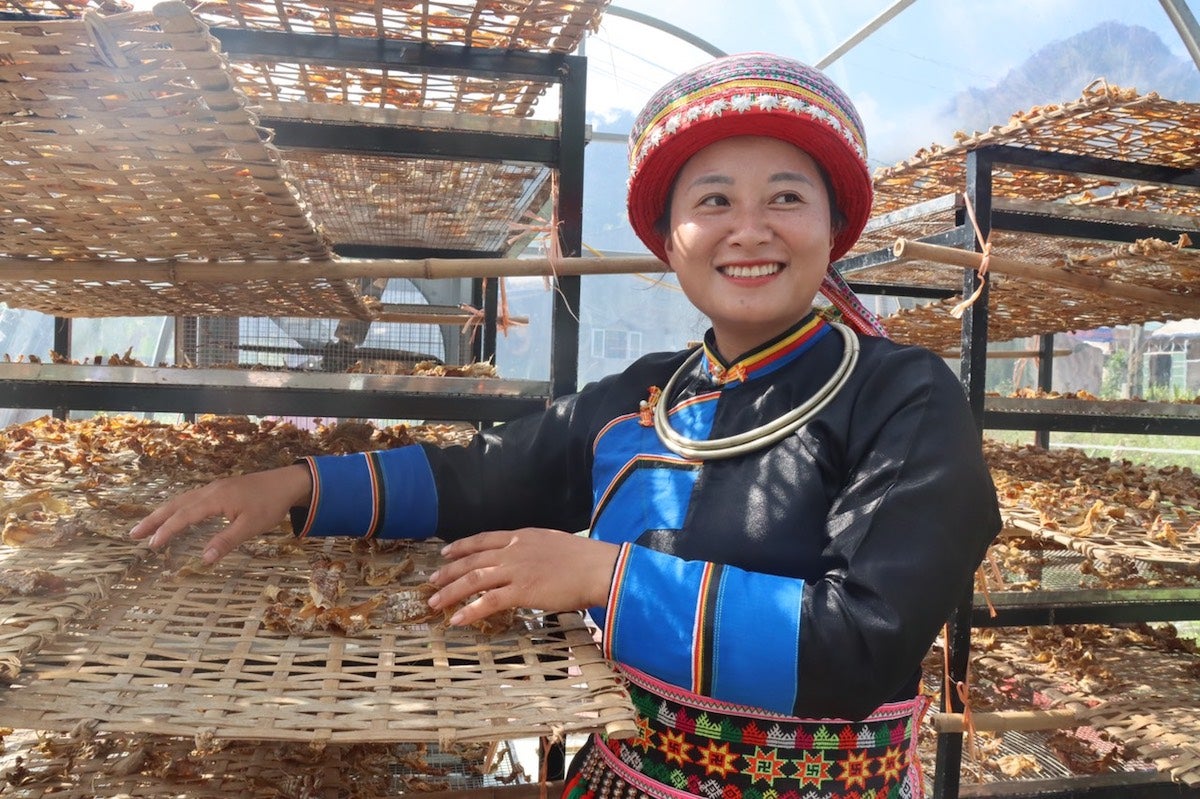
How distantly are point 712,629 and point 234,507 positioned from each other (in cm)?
65

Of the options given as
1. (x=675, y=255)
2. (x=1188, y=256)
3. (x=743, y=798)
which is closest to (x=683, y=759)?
(x=743, y=798)

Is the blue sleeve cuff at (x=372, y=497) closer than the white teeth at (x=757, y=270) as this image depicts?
No

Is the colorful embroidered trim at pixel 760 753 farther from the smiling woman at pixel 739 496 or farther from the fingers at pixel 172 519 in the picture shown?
the fingers at pixel 172 519

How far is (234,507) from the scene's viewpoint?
1132mm

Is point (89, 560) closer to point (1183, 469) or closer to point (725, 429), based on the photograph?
point (725, 429)

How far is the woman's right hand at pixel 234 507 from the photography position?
1092mm

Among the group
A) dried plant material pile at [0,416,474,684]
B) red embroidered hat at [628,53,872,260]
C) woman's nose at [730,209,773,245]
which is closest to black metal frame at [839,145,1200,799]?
red embroidered hat at [628,53,872,260]

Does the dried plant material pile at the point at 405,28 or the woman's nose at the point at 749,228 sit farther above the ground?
the dried plant material pile at the point at 405,28

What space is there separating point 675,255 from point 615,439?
27 centimetres

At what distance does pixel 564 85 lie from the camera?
1.52 m

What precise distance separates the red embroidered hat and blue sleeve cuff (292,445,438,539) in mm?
534

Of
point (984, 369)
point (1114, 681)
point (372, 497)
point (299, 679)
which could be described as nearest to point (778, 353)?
point (372, 497)

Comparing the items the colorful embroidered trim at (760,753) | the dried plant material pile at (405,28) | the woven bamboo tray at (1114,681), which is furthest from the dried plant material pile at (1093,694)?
the dried plant material pile at (405,28)

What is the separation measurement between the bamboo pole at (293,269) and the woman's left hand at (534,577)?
705mm
